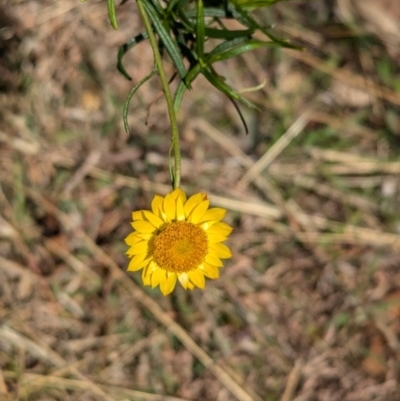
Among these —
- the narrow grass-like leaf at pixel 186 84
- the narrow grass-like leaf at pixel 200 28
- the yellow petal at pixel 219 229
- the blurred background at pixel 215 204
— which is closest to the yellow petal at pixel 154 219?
the yellow petal at pixel 219 229

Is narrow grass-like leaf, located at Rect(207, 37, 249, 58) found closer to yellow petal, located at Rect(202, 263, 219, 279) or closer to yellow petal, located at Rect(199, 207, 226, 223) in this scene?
yellow petal, located at Rect(199, 207, 226, 223)

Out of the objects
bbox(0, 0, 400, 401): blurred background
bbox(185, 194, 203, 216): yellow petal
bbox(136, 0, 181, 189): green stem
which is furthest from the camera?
bbox(0, 0, 400, 401): blurred background

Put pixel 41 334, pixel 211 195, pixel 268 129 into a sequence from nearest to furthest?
pixel 41 334
pixel 211 195
pixel 268 129

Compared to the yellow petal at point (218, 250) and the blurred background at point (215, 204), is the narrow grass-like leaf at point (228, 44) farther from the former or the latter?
the blurred background at point (215, 204)

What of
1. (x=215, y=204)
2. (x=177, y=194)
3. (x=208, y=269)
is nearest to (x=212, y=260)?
(x=208, y=269)

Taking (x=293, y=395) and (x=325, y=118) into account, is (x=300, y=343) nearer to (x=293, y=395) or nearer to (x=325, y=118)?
(x=293, y=395)

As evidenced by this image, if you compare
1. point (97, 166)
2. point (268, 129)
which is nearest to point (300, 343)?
point (268, 129)

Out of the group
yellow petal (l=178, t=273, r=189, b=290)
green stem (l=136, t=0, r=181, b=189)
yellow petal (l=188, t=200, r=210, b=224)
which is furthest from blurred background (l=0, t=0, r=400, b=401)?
green stem (l=136, t=0, r=181, b=189)
